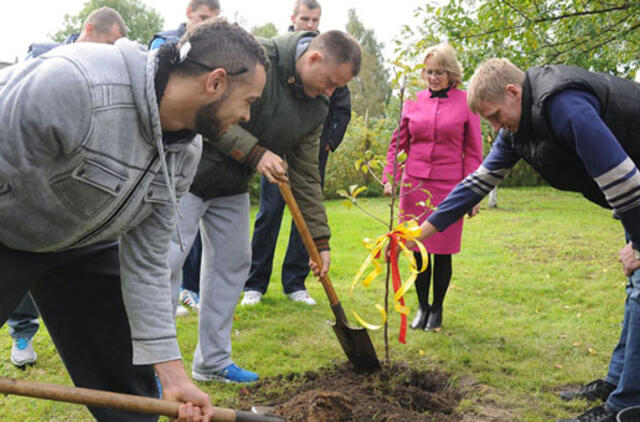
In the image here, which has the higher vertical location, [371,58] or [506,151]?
[371,58]

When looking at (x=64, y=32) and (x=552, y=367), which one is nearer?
(x=552, y=367)

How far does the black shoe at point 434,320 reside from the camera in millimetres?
4367

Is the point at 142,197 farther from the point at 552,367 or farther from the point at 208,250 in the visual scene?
the point at 552,367

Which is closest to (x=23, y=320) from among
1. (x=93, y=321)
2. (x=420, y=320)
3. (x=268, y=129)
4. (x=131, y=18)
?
(x=93, y=321)

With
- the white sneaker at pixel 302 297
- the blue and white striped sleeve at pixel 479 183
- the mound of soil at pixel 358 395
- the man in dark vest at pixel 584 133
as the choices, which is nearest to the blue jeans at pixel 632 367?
the man in dark vest at pixel 584 133

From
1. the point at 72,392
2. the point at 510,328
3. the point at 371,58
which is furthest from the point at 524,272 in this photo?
the point at 371,58

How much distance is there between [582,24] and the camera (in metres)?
5.96

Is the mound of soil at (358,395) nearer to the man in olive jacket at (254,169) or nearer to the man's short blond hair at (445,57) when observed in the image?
the man in olive jacket at (254,169)

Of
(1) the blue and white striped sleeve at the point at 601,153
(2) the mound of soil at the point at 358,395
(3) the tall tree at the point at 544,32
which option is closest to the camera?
(1) the blue and white striped sleeve at the point at 601,153

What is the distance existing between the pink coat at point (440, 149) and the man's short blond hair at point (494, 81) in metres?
1.51

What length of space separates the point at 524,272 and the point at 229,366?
417 centimetres

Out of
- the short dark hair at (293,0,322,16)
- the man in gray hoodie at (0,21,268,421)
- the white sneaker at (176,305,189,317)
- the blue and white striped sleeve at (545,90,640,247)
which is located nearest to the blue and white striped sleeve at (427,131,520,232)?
the blue and white striped sleeve at (545,90,640,247)

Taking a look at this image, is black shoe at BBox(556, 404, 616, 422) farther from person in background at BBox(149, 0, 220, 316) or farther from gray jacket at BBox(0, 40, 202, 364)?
person in background at BBox(149, 0, 220, 316)

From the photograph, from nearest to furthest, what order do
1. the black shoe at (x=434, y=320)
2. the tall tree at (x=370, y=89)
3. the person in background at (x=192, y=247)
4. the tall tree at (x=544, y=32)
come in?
the person in background at (x=192, y=247), the black shoe at (x=434, y=320), the tall tree at (x=544, y=32), the tall tree at (x=370, y=89)
